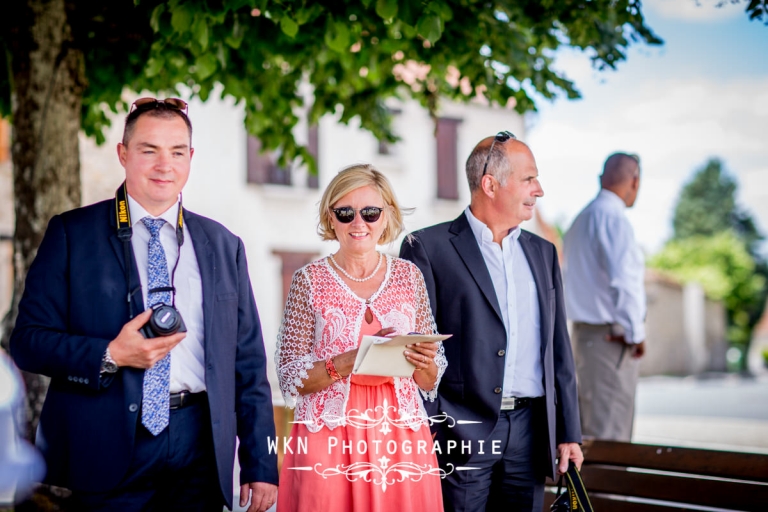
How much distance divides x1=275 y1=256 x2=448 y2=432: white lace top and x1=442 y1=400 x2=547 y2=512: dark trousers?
0.46 metres

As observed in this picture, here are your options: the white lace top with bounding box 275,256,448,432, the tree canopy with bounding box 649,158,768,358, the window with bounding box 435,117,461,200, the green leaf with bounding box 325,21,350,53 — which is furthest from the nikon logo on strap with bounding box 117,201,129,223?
the tree canopy with bounding box 649,158,768,358

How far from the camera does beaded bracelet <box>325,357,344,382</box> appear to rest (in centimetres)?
329

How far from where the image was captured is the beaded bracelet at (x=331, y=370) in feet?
10.8

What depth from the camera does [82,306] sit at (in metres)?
2.95

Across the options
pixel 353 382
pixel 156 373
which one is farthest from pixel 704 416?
pixel 156 373

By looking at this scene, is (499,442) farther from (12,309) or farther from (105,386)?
(12,309)

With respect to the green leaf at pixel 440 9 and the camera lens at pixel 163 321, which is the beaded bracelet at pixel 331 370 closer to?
the camera lens at pixel 163 321

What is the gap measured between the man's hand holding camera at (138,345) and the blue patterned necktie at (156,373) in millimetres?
125

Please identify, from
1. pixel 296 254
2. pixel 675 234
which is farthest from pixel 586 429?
pixel 675 234

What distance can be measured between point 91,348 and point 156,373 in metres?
0.24

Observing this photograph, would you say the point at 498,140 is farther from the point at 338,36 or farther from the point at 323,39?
the point at 323,39

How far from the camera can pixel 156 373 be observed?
9.71ft

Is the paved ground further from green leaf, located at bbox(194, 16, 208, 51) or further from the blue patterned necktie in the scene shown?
the blue patterned necktie

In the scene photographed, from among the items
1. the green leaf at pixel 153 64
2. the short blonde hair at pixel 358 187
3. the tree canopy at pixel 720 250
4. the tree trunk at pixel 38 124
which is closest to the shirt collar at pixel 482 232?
the short blonde hair at pixel 358 187
